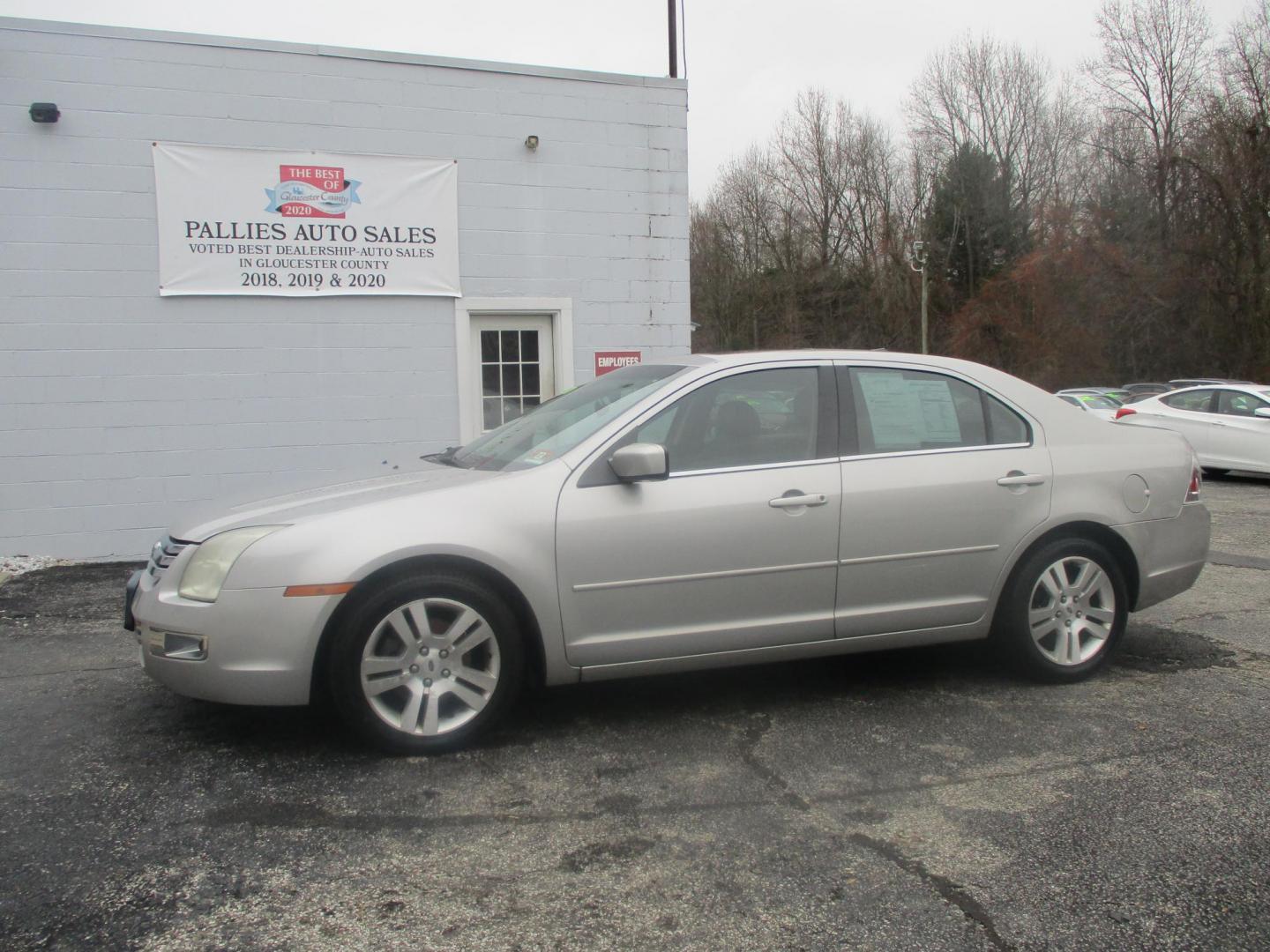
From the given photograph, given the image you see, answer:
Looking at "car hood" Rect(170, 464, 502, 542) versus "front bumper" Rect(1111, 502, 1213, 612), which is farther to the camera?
"front bumper" Rect(1111, 502, 1213, 612)

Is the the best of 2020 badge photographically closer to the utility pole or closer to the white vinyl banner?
the white vinyl banner

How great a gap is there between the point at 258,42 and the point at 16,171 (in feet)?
6.93

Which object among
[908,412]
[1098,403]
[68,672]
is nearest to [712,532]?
[908,412]

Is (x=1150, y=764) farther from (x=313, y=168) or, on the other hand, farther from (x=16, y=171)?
(x=16, y=171)

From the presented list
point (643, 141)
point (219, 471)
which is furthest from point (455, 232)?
point (219, 471)

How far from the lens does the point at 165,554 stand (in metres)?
4.11

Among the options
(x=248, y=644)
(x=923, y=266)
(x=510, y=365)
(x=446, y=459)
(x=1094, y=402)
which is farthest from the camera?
(x=923, y=266)

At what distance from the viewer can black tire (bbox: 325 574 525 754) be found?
3.81m

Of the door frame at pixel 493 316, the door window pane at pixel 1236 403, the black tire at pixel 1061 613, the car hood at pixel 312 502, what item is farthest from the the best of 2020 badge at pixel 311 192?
the door window pane at pixel 1236 403

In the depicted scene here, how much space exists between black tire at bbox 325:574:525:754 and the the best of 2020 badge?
237 inches

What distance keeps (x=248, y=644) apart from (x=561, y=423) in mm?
1613

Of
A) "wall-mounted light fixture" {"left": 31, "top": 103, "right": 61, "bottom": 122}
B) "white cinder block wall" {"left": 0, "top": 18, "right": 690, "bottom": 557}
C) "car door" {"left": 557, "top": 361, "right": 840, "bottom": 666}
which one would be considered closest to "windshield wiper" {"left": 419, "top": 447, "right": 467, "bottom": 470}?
"car door" {"left": 557, "top": 361, "right": 840, "bottom": 666}

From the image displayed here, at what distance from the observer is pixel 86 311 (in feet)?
27.7

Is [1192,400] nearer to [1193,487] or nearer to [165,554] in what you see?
[1193,487]
